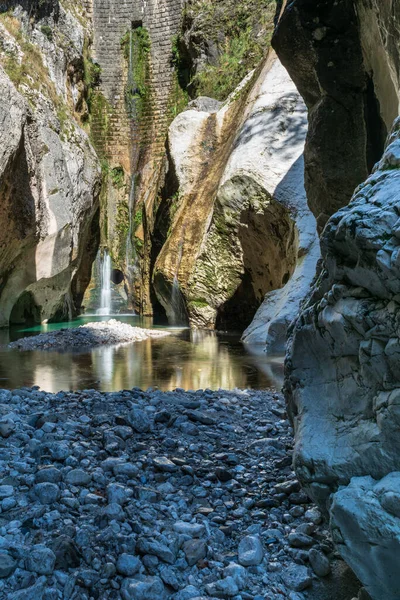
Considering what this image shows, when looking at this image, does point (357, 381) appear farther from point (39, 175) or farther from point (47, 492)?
point (39, 175)

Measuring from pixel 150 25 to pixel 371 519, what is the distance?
24782mm

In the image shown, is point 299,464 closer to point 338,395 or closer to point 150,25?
point 338,395

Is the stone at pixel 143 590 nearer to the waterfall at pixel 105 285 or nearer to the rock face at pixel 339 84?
the rock face at pixel 339 84

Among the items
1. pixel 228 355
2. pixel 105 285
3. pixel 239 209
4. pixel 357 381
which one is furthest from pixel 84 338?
pixel 105 285

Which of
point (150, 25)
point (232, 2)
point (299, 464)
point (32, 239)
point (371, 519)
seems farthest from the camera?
point (150, 25)

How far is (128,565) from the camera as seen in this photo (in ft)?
6.03

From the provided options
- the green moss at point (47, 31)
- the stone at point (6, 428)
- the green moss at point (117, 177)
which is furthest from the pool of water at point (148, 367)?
the green moss at point (117, 177)

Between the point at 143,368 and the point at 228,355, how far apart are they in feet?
5.82

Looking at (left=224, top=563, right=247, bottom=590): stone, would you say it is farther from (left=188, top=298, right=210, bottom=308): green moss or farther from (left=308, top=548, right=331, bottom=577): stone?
(left=188, top=298, right=210, bottom=308): green moss

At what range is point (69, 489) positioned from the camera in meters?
2.39

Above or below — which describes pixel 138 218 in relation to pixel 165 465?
above

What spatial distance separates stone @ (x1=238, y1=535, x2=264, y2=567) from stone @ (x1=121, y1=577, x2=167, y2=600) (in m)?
0.33

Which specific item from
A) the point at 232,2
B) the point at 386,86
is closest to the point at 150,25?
the point at 232,2

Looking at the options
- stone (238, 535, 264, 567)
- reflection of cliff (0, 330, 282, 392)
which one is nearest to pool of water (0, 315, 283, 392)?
reflection of cliff (0, 330, 282, 392)
